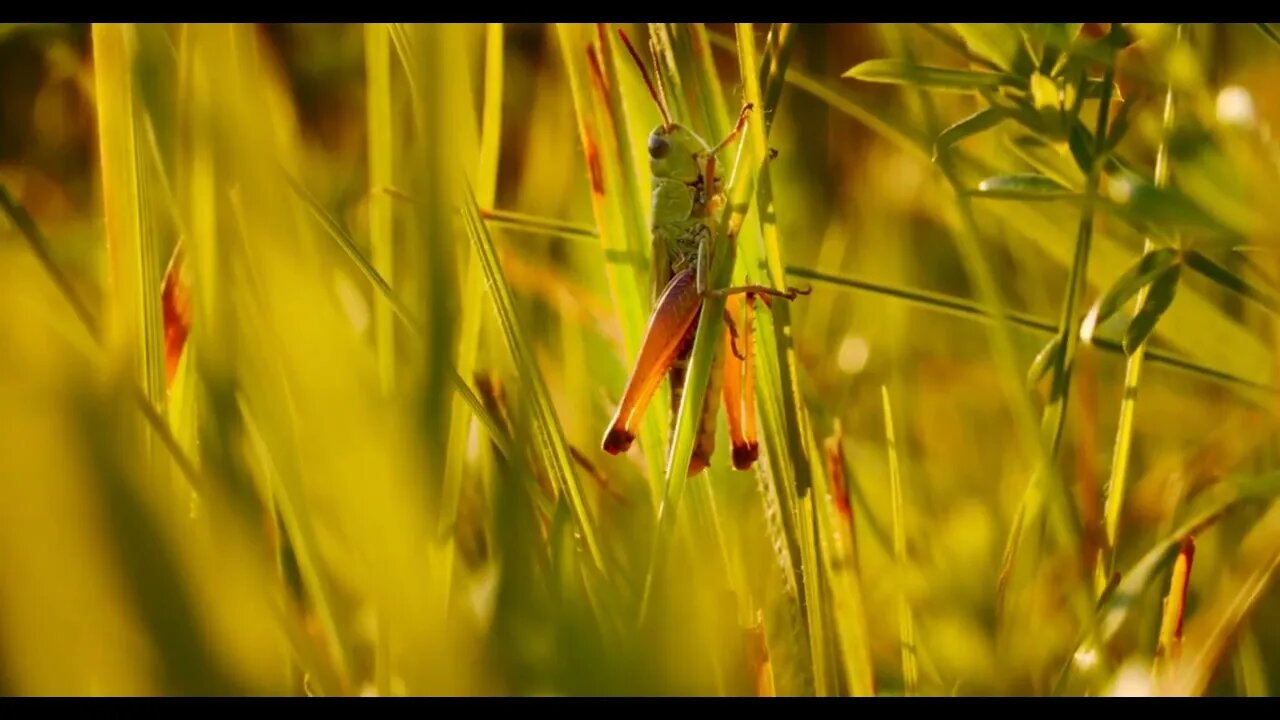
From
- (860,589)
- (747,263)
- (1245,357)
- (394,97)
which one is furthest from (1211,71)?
(394,97)

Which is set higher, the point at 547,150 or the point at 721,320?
the point at 547,150

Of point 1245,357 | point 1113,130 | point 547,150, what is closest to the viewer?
point 1113,130

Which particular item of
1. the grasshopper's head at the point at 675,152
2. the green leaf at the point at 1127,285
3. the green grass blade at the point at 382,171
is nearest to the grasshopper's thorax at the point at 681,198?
the grasshopper's head at the point at 675,152

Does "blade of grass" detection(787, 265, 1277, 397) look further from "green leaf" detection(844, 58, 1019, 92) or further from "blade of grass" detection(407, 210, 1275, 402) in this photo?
"green leaf" detection(844, 58, 1019, 92)

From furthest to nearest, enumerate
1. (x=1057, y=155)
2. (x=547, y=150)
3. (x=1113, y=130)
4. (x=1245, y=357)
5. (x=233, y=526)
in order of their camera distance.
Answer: (x=547, y=150) < (x=1245, y=357) < (x=1057, y=155) < (x=1113, y=130) < (x=233, y=526)
